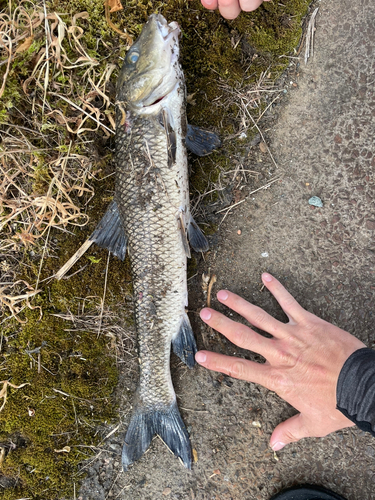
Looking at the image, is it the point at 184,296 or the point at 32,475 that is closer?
the point at 184,296

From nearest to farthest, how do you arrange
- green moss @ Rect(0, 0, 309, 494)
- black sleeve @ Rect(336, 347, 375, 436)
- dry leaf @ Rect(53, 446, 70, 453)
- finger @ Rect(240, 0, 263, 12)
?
black sleeve @ Rect(336, 347, 375, 436) → finger @ Rect(240, 0, 263, 12) → green moss @ Rect(0, 0, 309, 494) → dry leaf @ Rect(53, 446, 70, 453)

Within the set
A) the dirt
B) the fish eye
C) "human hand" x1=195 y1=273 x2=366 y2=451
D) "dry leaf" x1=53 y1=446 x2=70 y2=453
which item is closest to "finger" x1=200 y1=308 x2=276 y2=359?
"human hand" x1=195 y1=273 x2=366 y2=451

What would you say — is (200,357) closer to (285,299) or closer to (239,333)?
(239,333)

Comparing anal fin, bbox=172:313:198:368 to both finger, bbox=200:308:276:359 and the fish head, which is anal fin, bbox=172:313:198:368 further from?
the fish head

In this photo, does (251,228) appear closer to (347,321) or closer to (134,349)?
(347,321)

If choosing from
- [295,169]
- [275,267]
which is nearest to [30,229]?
[275,267]
